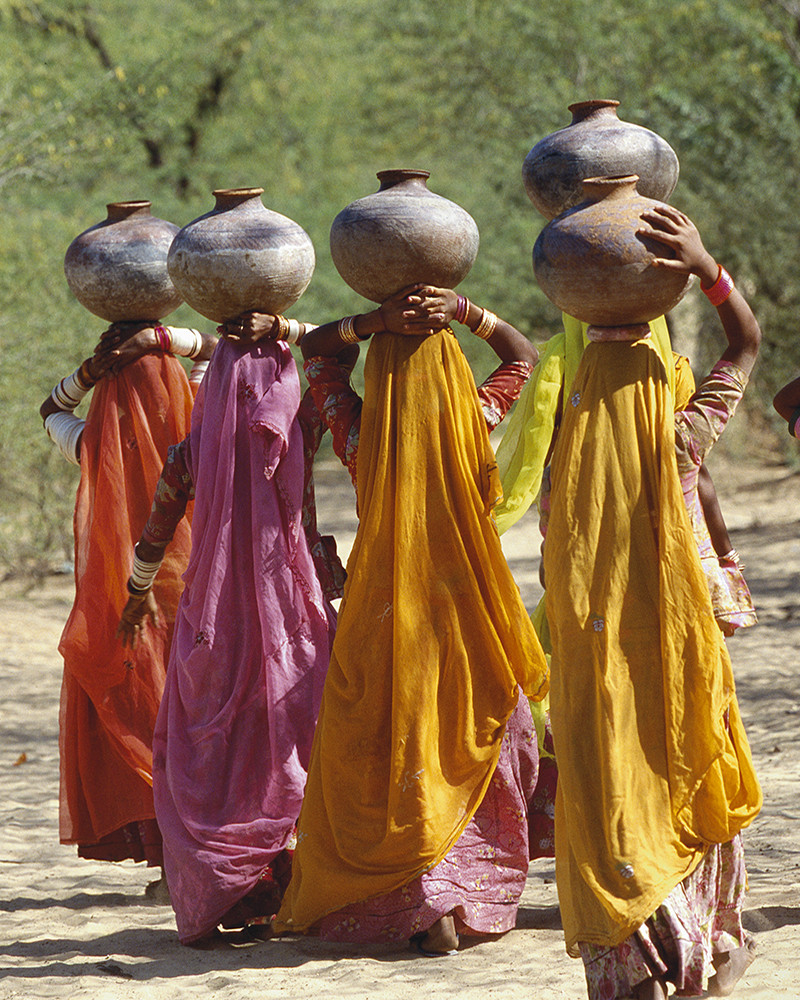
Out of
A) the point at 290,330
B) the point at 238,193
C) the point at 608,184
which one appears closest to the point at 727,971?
the point at 608,184

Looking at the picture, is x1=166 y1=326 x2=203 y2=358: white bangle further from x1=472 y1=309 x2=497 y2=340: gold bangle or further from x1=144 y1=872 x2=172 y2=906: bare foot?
x1=144 y1=872 x2=172 y2=906: bare foot

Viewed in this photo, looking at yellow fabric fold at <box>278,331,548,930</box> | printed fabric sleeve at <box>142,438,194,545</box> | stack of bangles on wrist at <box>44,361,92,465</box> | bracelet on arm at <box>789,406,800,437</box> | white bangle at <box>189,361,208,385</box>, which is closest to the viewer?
yellow fabric fold at <box>278,331,548,930</box>

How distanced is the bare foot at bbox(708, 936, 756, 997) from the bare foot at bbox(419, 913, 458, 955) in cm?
71

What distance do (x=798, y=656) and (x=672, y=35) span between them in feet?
31.0

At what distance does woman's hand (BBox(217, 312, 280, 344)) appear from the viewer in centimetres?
387

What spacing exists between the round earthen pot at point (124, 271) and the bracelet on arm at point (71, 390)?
22cm

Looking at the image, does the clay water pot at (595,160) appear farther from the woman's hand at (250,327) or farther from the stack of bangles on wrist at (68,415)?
the stack of bangles on wrist at (68,415)

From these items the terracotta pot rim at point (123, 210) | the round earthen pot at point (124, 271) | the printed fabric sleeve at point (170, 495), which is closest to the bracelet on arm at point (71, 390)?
the round earthen pot at point (124, 271)

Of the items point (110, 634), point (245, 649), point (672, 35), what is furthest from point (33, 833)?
point (672, 35)

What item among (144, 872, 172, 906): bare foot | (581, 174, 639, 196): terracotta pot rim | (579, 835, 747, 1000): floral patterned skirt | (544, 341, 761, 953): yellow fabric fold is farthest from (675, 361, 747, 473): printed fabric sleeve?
(144, 872, 172, 906): bare foot

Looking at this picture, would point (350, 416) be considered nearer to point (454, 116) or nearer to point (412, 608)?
point (412, 608)

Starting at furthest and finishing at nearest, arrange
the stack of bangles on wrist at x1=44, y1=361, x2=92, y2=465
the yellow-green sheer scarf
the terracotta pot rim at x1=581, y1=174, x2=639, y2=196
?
the stack of bangles on wrist at x1=44, y1=361, x2=92, y2=465
the yellow-green sheer scarf
the terracotta pot rim at x1=581, y1=174, x2=639, y2=196

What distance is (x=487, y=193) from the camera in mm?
16969

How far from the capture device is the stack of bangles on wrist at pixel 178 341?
443 cm
